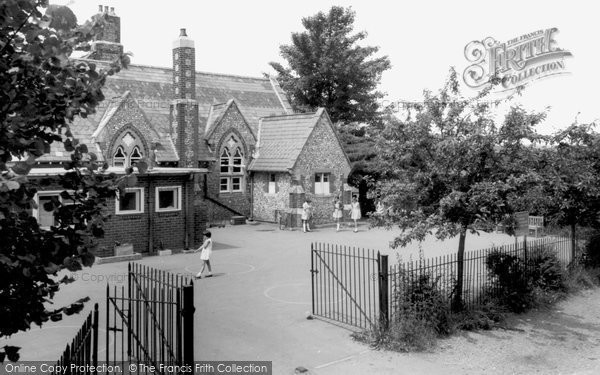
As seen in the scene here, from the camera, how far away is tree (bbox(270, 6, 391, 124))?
4656cm

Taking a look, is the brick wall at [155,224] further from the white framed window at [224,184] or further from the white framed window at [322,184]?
the white framed window at [322,184]

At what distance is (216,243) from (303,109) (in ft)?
81.7

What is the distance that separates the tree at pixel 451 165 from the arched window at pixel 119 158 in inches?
666

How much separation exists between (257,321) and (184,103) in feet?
53.7

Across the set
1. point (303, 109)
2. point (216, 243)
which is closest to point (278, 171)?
point (216, 243)

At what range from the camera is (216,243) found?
24.5 meters

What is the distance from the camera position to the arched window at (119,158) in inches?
1042

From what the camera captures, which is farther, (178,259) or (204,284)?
(178,259)

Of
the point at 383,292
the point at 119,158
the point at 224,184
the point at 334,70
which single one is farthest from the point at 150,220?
the point at 334,70

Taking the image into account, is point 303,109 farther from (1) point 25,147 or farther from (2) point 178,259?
(1) point 25,147

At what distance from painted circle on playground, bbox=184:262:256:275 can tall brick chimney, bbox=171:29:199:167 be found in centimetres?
880

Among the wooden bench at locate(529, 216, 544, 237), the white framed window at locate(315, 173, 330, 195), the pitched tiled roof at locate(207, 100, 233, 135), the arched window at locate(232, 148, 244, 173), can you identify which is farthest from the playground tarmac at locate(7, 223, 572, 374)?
the pitched tiled roof at locate(207, 100, 233, 135)

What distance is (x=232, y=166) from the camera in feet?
110

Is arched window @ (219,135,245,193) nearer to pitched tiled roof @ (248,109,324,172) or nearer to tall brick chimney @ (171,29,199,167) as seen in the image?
→ pitched tiled roof @ (248,109,324,172)
